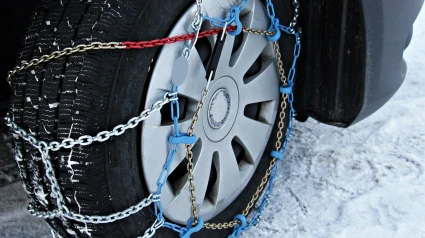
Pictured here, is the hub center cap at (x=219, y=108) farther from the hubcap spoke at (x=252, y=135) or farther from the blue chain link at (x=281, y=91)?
the blue chain link at (x=281, y=91)

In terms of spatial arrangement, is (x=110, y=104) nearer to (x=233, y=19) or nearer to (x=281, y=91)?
(x=233, y=19)

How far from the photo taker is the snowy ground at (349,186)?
189cm

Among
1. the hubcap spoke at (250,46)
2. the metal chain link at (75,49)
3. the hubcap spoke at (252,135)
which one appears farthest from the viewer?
→ the hubcap spoke at (252,135)

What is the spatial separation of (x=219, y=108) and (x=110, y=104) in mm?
427

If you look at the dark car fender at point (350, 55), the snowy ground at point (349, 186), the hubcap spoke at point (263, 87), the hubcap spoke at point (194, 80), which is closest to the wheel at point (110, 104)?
the hubcap spoke at point (194, 80)

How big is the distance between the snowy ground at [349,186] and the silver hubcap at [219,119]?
0.96ft

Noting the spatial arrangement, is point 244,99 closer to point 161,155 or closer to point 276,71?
point 276,71

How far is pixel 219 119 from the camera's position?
161 centimetres

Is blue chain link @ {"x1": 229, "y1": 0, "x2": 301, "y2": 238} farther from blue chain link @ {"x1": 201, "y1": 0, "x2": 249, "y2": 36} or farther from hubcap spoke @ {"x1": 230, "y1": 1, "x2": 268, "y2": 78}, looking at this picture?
blue chain link @ {"x1": 201, "y1": 0, "x2": 249, "y2": 36}

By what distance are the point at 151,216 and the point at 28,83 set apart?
480 millimetres

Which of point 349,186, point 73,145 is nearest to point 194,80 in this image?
point 73,145

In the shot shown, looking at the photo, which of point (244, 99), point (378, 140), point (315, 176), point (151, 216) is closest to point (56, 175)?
point (151, 216)

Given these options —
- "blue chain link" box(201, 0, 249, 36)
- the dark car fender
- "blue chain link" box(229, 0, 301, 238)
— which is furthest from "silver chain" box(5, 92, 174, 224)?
the dark car fender

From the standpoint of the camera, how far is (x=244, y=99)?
5.58 feet
